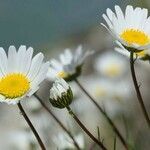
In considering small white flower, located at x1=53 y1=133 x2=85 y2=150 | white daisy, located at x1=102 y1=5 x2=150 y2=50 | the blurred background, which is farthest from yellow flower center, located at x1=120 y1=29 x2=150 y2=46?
small white flower, located at x1=53 y1=133 x2=85 y2=150

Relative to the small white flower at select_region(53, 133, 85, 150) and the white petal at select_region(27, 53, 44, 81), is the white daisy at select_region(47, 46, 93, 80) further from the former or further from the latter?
the white petal at select_region(27, 53, 44, 81)

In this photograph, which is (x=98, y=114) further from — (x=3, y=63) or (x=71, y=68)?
(x=3, y=63)

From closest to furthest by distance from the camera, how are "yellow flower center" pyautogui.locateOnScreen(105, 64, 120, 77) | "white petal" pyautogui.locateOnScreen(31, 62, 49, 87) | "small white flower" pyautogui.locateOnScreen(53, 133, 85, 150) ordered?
"white petal" pyautogui.locateOnScreen(31, 62, 49, 87) → "small white flower" pyautogui.locateOnScreen(53, 133, 85, 150) → "yellow flower center" pyautogui.locateOnScreen(105, 64, 120, 77)

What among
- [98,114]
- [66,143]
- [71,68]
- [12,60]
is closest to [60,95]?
[12,60]

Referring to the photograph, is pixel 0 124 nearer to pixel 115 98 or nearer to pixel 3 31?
pixel 115 98

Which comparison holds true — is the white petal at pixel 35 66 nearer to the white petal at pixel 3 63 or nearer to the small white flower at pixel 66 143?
the white petal at pixel 3 63
